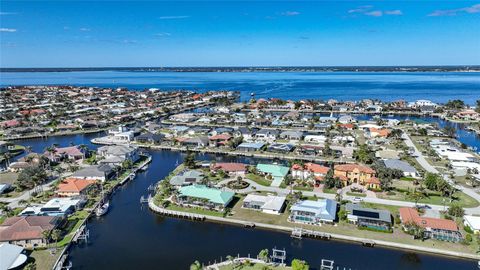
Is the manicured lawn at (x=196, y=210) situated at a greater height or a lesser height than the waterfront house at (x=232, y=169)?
lesser

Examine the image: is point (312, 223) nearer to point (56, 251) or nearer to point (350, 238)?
point (350, 238)

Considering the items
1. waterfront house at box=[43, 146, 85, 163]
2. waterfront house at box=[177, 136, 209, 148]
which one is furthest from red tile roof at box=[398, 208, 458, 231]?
waterfront house at box=[43, 146, 85, 163]

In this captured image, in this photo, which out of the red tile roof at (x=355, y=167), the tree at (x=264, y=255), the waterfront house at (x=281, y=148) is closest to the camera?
the tree at (x=264, y=255)

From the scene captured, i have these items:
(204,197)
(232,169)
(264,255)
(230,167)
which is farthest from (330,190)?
(264,255)

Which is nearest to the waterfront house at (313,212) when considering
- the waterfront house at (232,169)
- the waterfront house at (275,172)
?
the waterfront house at (275,172)

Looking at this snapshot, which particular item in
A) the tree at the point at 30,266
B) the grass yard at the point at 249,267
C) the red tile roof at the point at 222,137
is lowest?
the grass yard at the point at 249,267

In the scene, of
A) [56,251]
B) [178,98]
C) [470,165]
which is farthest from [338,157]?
[178,98]

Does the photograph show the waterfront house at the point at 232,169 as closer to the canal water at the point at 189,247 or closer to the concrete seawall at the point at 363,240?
the concrete seawall at the point at 363,240

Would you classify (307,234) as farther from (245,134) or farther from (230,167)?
(245,134)
